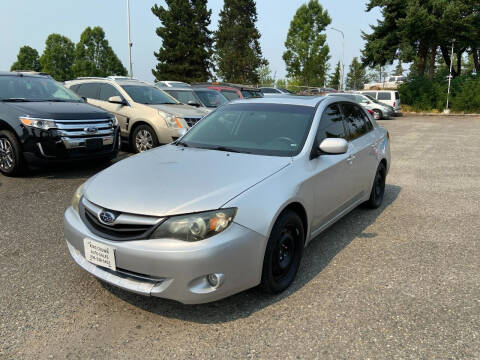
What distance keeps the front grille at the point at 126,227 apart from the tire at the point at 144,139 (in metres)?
5.68

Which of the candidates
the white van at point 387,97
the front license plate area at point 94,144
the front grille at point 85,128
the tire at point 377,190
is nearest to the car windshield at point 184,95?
the front grille at point 85,128

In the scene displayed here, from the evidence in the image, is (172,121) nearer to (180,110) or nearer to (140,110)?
(180,110)

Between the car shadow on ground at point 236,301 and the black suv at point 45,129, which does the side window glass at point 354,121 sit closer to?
the car shadow on ground at point 236,301

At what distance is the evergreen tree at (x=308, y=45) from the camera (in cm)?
4700

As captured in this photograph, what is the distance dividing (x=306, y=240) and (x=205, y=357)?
1.44m

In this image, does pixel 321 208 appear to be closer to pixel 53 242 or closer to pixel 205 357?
pixel 205 357

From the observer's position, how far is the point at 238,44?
165ft

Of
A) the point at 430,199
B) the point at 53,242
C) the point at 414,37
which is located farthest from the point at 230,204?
the point at 414,37

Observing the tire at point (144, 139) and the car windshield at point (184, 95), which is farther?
the car windshield at point (184, 95)

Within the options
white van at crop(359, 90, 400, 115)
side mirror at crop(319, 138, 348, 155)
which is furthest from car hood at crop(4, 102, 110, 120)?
white van at crop(359, 90, 400, 115)

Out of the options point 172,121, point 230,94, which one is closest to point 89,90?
point 172,121

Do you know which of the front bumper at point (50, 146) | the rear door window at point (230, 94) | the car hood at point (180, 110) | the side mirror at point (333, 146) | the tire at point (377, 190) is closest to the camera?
the side mirror at point (333, 146)

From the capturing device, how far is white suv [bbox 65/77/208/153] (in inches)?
326

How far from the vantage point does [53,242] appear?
4.11m
